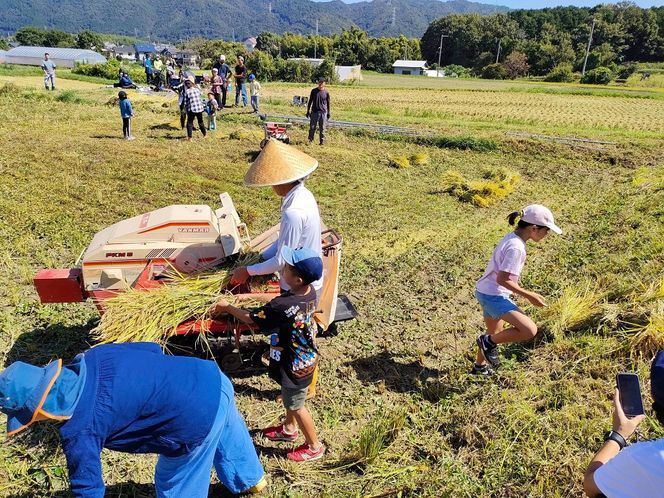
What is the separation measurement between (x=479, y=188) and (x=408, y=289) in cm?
480

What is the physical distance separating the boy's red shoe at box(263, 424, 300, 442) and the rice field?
0.26 feet

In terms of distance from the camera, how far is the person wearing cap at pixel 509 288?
391 cm

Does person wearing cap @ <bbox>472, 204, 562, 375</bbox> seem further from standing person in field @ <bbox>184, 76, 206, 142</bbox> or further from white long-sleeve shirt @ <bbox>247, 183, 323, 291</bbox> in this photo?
standing person in field @ <bbox>184, 76, 206, 142</bbox>

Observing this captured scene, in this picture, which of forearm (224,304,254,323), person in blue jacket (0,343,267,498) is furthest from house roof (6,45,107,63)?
person in blue jacket (0,343,267,498)

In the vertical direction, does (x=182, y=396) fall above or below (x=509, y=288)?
above

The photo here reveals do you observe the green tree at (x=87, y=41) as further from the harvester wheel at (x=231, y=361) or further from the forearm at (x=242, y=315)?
the forearm at (x=242, y=315)

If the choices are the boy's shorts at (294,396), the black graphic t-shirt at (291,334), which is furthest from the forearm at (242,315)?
the boy's shorts at (294,396)

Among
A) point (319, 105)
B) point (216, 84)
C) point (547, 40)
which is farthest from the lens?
point (547, 40)

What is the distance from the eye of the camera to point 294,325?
3.24m

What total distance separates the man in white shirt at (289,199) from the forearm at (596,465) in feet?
7.13

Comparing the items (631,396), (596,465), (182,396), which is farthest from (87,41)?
(596,465)

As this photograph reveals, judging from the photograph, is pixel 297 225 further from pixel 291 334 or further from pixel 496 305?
pixel 496 305

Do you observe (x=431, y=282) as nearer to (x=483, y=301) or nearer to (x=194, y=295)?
(x=483, y=301)

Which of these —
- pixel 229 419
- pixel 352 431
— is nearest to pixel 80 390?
pixel 229 419
